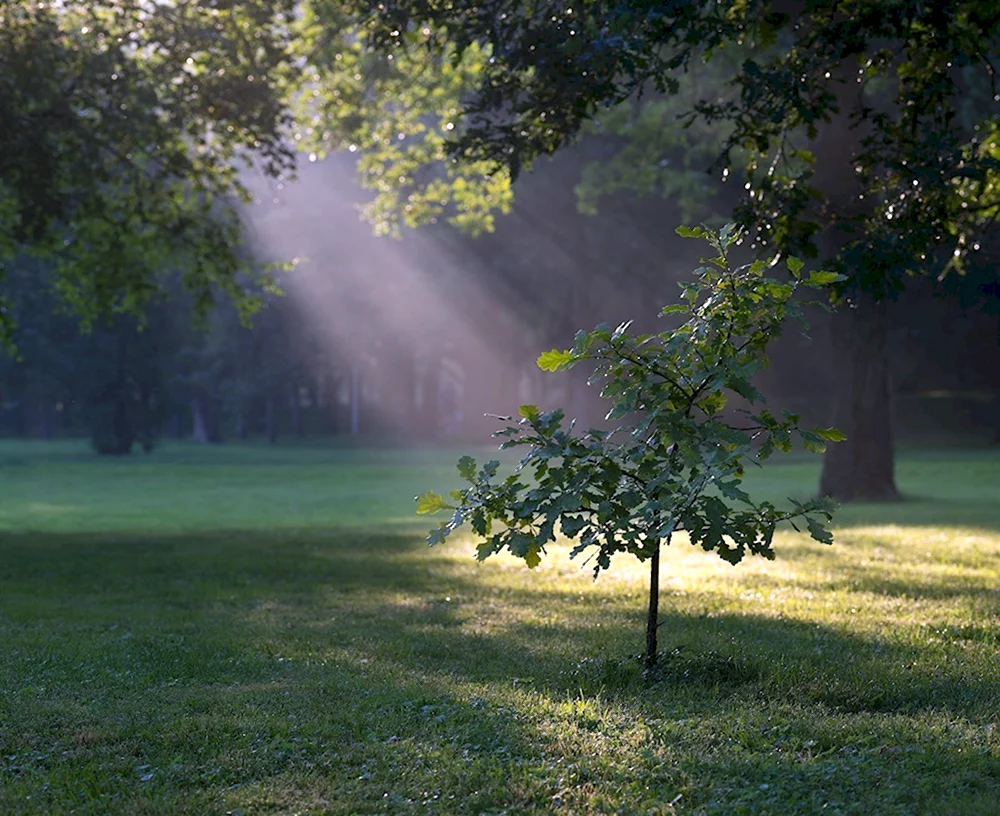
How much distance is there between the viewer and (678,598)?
1269 centimetres

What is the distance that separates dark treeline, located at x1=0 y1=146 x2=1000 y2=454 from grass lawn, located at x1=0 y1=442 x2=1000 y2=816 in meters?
30.6

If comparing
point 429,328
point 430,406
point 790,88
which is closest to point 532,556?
point 790,88

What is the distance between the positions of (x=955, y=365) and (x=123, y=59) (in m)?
46.3

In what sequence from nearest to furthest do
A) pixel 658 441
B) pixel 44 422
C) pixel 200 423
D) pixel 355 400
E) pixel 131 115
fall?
1. pixel 658 441
2. pixel 131 115
3. pixel 200 423
4. pixel 44 422
5. pixel 355 400

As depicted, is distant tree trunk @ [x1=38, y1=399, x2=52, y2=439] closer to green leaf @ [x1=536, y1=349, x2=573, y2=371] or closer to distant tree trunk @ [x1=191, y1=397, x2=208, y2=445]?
distant tree trunk @ [x1=191, y1=397, x2=208, y2=445]

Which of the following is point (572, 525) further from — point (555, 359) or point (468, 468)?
point (555, 359)

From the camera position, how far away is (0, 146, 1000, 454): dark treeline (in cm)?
5153

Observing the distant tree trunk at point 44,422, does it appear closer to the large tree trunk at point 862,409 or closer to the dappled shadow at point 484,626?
the large tree trunk at point 862,409

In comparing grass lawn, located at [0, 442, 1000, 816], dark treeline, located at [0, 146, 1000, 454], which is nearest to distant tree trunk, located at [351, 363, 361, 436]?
dark treeline, located at [0, 146, 1000, 454]

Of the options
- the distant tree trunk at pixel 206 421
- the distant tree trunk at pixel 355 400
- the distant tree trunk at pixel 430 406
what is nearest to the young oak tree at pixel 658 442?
the distant tree trunk at pixel 430 406

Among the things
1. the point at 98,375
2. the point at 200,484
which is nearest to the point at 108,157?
the point at 200,484

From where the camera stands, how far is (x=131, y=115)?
64.5 feet

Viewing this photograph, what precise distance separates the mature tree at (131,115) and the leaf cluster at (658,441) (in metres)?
13.4

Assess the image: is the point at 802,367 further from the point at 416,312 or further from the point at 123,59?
the point at 123,59
